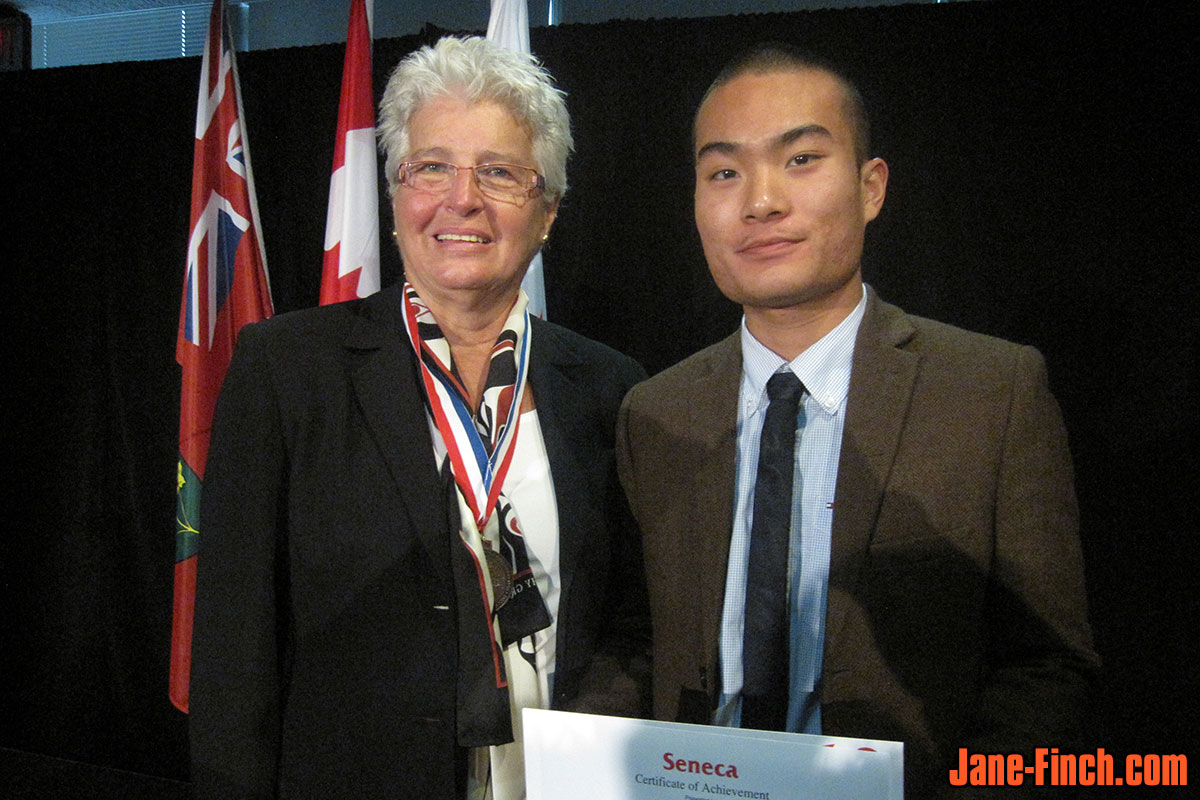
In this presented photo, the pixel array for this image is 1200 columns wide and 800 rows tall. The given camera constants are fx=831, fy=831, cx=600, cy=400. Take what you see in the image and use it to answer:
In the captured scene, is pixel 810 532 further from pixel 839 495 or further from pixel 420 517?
pixel 420 517

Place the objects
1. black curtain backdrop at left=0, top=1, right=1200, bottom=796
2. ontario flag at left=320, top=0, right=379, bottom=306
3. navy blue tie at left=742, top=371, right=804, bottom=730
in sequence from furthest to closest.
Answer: ontario flag at left=320, top=0, right=379, bottom=306 → black curtain backdrop at left=0, top=1, right=1200, bottom=796 → navy blue tie at left=742, top=371, right=804, bottom=730

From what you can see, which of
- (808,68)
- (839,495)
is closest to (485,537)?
(839,495)

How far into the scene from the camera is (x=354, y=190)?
2.17 meters

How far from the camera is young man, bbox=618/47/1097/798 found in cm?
140

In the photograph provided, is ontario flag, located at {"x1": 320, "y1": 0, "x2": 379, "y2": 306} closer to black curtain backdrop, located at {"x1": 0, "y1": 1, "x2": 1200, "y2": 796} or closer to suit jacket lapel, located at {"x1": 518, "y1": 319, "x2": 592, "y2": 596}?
black curtain backdrop, located at {"x1": 0, "y1": 1, "x2": 1200, "y2": 796}

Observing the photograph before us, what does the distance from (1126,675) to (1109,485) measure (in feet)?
1.39

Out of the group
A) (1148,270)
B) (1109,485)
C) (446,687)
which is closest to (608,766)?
(446,687)

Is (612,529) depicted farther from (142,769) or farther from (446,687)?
(142,769)

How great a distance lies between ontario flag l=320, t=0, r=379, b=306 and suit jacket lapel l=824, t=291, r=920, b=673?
4.30ft

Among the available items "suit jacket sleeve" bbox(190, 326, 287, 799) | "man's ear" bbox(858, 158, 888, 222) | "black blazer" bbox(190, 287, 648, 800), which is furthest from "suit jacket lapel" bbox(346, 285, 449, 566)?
"man's ear" bbox(858, 158, 888, 222)

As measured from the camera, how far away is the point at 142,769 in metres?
3.07

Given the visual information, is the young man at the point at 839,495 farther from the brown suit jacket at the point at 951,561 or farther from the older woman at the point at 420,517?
the older woman at the point at 420,517

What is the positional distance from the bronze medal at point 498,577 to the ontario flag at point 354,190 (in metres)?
0.93

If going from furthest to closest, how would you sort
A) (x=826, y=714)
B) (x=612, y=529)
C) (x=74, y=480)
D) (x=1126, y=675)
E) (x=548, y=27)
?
(x=74, y=480)
(x=548, y=27)
(x=1126, y=675)
(x=612, y=529)
(x=826, y=714)
